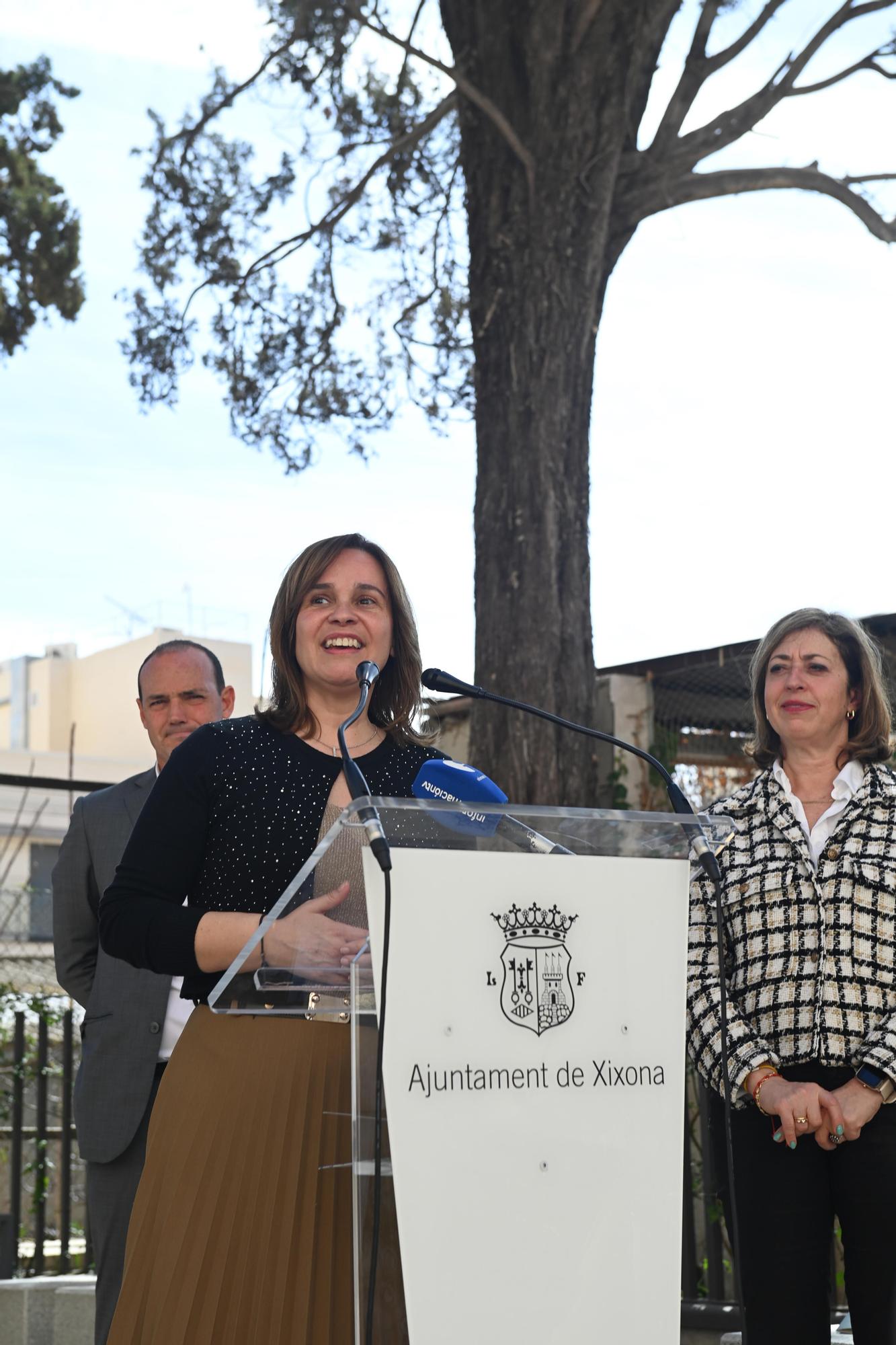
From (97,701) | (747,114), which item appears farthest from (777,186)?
(97,701)

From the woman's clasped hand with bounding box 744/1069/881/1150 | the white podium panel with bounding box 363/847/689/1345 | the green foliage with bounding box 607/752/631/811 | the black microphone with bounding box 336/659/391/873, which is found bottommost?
the woman's clasped hand with bounding box 744/1069/881/1150

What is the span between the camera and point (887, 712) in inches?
123

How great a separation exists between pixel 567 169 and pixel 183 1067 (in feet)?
15.7

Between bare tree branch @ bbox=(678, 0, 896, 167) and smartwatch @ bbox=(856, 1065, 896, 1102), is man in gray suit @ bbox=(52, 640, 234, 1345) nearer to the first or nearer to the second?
smartwatch @ bbox=(856, 1065, 896, 1102)

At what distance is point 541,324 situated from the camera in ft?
19.1

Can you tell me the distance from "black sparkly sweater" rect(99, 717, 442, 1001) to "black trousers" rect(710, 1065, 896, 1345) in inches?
44.0

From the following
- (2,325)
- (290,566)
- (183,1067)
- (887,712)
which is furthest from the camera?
(2,325)

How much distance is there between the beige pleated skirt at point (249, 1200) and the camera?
1.86m

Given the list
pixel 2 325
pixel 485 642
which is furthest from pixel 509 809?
pixel 2 325

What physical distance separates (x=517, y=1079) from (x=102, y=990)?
86.2 inches

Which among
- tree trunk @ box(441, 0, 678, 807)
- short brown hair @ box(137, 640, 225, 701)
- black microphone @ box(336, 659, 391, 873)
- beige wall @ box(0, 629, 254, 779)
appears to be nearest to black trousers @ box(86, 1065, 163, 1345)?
short brown hair @ box(137, 640, 225, 701)

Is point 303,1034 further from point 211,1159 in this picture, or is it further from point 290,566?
point 290,566

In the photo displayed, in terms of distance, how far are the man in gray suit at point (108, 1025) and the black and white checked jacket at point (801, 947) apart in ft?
4.32

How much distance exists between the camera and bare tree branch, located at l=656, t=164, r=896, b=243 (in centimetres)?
611
